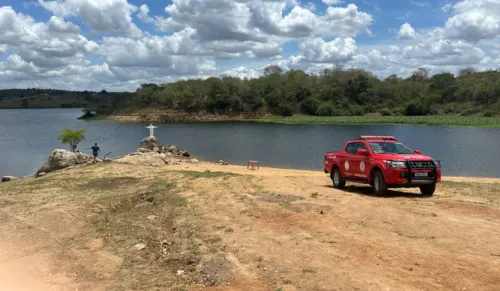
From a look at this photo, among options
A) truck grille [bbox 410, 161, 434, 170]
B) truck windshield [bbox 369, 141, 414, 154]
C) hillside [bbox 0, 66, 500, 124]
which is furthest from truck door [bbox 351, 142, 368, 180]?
hillside [bbox 0, 66, 500, 124]

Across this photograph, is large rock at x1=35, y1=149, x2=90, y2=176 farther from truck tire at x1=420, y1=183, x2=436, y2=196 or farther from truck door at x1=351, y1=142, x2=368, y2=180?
truck tire at x1=420, y1=183, x2=436, y2=196

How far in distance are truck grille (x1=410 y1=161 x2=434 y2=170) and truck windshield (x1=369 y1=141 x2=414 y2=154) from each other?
3.23ft

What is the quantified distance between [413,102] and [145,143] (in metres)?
98.1

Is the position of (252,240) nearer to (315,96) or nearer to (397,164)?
(397,164)

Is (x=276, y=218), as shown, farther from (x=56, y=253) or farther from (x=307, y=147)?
(x=307, y=147)

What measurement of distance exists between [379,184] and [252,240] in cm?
611

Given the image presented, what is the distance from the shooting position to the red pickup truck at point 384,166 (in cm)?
1320

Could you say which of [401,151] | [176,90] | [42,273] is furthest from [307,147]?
[176,90]

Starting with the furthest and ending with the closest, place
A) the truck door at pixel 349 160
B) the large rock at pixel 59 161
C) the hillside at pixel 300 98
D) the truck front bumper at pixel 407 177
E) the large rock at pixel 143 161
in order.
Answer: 1. the hillside at pixel 300 98
2. the large rock at pixel 59 161
3. the large rock at pixel 143 161
4. the truck door at pixel 349 160
5. the truck front bumper at pixel 407 177

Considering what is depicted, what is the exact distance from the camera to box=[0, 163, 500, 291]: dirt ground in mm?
7129

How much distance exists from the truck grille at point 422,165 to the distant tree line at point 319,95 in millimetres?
108668

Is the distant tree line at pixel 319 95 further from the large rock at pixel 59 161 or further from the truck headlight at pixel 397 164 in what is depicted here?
the truck headlight at pixel 397 164

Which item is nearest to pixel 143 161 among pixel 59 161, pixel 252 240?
pixel 59 161

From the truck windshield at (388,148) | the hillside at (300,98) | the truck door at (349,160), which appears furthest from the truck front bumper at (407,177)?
the hillside at (300,98)
